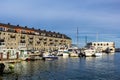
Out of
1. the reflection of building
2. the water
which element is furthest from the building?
the water

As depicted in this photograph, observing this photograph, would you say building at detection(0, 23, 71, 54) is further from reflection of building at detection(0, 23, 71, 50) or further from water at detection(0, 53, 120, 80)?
water at detection(0, 53, 120, 80)

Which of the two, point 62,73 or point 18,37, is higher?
point 18,37

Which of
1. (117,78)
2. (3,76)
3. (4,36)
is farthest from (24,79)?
(4,36)

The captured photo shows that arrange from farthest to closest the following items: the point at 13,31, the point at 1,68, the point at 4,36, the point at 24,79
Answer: the point at 13,31 < the point at 4,36 < the point at 1,68 < the point at 24,79

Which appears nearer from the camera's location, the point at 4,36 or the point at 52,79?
the point at 52,79

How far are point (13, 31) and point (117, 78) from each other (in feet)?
391

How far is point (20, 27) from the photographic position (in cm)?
18675

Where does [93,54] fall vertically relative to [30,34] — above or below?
below

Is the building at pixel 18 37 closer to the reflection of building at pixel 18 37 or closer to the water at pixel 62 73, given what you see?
the reflection of building at pixel 18 37

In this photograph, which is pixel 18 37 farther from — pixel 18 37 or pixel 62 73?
pixel 62 73

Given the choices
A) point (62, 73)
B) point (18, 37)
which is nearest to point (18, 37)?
point (18, 37)

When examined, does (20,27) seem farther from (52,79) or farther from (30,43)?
(52,79)

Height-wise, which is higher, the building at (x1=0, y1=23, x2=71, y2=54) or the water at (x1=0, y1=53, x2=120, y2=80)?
the building at (x1=0, y1=23, x2=71, y2=54)

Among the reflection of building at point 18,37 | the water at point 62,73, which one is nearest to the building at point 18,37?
the reflection of building at point 18,37
